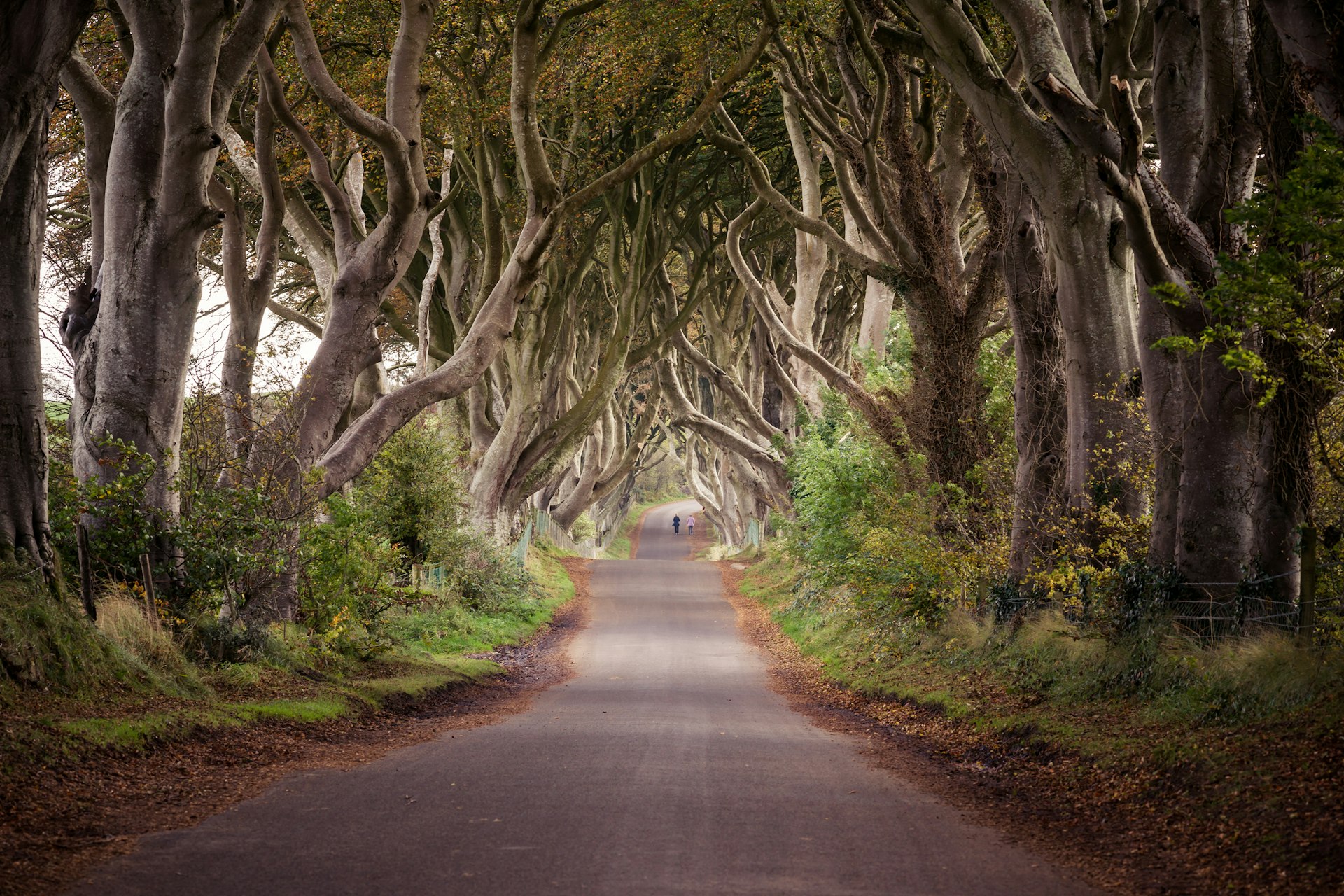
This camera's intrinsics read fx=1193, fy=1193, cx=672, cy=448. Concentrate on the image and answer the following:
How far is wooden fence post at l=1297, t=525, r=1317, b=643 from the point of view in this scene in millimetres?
8125

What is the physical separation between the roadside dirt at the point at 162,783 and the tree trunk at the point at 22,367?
2112 mm

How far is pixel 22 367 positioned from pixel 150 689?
275 cm

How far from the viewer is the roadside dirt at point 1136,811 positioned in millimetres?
5496

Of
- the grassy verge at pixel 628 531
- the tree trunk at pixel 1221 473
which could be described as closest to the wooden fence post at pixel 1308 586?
the tree trunk at pixel 1221 473

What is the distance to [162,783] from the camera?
7.49m

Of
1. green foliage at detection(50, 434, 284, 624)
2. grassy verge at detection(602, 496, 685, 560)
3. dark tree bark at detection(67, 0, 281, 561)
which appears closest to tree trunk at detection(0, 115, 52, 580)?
green foliage at detection(50, 434, 284, 624)

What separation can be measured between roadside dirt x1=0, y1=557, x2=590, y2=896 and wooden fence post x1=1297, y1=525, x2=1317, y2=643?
6.75 m

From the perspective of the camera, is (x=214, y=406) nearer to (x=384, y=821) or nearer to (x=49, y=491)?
(x=49, y=491)

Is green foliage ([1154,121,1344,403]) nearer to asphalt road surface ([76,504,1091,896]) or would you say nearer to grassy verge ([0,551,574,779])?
asphalt road surface ([76,504,1091,896])

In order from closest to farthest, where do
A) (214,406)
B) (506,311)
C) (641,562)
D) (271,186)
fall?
(214,406)
(271,186)
(506,311)
(641,562)

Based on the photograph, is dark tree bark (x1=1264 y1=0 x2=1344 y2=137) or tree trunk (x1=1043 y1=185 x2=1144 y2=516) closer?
dark tree bark (x1=1264 y1=0 x2=1344 y2=137)

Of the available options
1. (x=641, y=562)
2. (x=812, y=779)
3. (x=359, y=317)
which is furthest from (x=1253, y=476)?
(x=641, y=562)

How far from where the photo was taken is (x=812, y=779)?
8.32 metres

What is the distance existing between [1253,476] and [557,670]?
36.3ft
